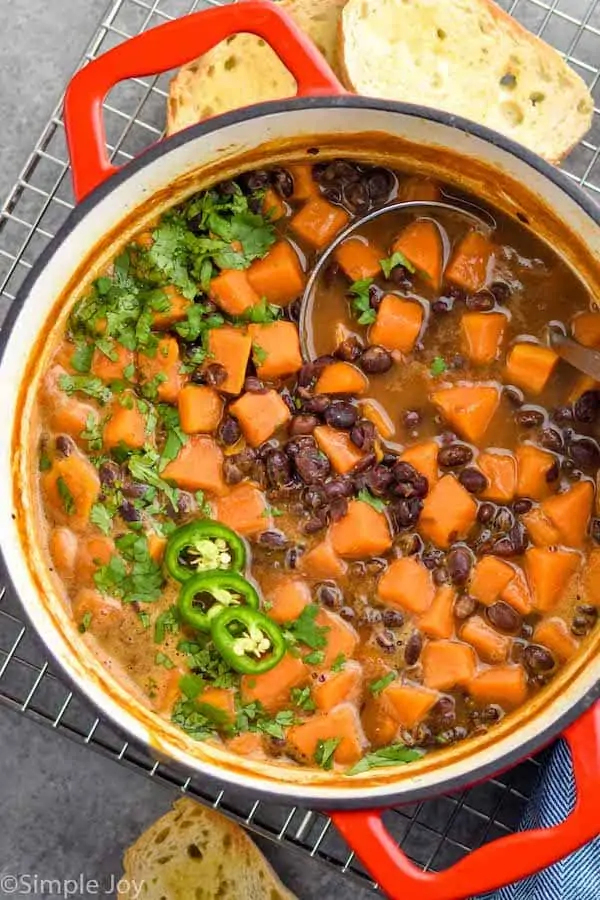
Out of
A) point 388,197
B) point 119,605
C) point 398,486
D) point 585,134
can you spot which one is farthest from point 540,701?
point 585,134

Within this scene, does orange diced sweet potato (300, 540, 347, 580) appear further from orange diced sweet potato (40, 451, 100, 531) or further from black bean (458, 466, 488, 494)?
orange diced sweet potato (40, 451, 100, 531)

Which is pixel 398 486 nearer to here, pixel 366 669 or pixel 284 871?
pixel 366 669

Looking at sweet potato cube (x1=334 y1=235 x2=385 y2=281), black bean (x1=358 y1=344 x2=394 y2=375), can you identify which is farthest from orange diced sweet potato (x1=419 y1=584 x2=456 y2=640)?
sweet potato cube (x1=334 y1=235 x2=385 y2=281)

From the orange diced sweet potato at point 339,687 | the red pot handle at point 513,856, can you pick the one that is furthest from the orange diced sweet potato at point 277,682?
the red pot handle at point 513,856

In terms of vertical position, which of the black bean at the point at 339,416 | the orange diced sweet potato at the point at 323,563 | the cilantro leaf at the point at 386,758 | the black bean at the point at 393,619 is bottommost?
the cilantro leaf at the point at 386,758

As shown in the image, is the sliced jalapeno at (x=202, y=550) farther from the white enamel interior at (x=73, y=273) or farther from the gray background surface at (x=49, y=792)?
the gray background surface at (x=49, y=792)

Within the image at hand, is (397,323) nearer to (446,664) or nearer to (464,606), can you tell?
(464,606)
